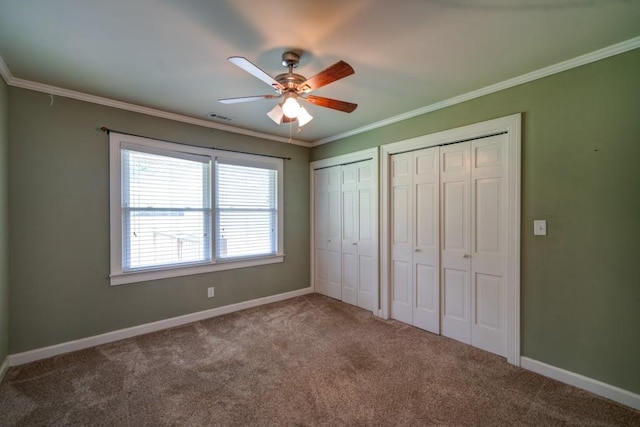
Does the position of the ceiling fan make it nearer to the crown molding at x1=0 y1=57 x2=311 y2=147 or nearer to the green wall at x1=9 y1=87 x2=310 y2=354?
the crown molding at x1=0 y1=57 x2=311 y2=147

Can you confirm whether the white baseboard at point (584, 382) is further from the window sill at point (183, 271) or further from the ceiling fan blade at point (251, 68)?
the window sill at point (183, 271)

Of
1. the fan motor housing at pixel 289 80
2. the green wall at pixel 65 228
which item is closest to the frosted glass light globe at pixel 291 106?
the fan motor housing at pixel 289 80

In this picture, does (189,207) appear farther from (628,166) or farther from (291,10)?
(628,166)

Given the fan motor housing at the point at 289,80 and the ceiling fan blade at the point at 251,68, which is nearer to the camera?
the ceiling fan blade at the point at 251,68

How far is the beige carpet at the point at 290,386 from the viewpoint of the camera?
1.93 meters

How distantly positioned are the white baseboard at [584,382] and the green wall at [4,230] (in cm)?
450

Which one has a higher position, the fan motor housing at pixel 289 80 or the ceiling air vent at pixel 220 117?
the ceiling air vent at pixel 220 117

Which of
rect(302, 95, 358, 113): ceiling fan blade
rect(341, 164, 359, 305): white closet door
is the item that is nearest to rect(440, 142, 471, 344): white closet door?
rect(341, 164, 359, 305): white closet door

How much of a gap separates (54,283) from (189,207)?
1444 millimetres

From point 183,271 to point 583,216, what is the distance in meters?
4.04

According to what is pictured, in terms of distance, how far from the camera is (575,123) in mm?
2268

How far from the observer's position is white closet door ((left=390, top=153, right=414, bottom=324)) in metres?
3.47

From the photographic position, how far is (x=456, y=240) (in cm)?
305

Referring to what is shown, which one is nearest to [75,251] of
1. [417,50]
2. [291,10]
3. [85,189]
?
[85,189]
